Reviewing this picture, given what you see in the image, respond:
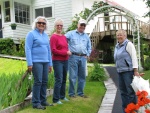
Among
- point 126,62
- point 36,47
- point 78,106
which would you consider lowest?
point 78,106

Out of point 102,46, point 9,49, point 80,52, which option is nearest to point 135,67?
point 80,52

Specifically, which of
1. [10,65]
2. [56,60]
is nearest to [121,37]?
[56,60]

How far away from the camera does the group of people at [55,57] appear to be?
5062 millimetres

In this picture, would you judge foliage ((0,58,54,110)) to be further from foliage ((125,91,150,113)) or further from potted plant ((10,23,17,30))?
potted plant ((10,23,17,30))

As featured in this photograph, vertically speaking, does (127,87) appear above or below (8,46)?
below

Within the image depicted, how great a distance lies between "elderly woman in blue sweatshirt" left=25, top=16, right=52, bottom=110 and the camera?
5012 millimetres

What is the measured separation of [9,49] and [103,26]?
28.1 feet

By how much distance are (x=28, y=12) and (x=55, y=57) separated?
16.1 metres

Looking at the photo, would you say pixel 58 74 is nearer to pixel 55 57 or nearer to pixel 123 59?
pixel 55 57

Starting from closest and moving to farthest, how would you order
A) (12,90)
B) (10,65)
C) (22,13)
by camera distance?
(12,90), (10,65), (22,13)

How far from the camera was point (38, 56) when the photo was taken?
16.7 feet

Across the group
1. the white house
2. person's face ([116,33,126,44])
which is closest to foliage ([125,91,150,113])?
person's face ([116,33,126,44])

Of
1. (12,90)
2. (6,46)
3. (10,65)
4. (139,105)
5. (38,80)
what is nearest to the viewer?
(139,105)

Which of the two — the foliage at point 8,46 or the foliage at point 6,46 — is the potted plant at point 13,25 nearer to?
the foliage at point 8,46
